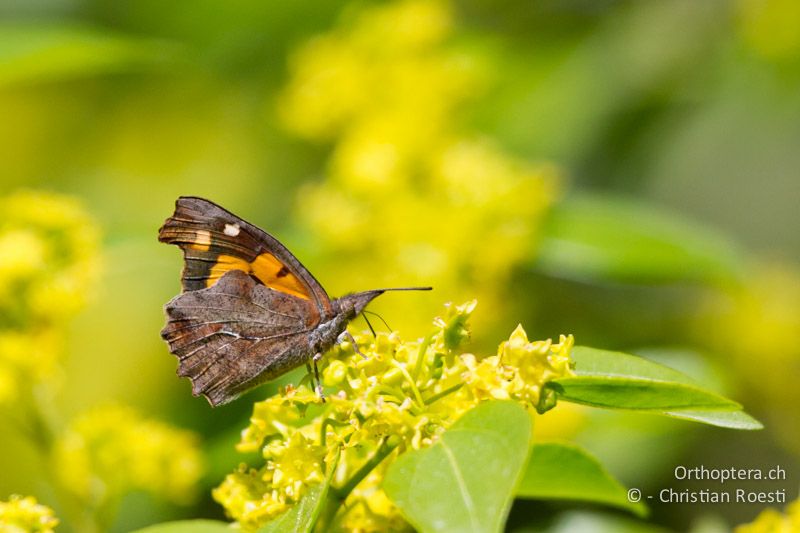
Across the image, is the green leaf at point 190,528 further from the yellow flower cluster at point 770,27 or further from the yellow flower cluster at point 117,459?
the yellow flower cluster at point 770,27

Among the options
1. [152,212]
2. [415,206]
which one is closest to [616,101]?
[415,206]

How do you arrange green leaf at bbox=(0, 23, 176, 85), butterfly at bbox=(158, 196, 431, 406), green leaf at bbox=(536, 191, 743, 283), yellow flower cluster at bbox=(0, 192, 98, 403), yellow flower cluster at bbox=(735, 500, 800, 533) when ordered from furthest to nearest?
green leaf at bbox=(536, 191, 743, 283) → green leaf at bbox=(0, 23, 176, 85) → yellow flower cluster at bbox=(0, 192, 98, 403) → butterfly at bbox=(158, 196, 431, 406) → yellow flower cluster at bbox=(735, 500, 800, 533)

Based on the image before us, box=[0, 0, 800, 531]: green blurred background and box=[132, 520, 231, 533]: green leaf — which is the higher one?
box=[0, 0, 800, 531]: green blurred background

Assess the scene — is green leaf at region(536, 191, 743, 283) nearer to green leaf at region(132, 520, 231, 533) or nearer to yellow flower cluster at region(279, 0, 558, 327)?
yellow flower cluster at region(279, 0, 558, 327)

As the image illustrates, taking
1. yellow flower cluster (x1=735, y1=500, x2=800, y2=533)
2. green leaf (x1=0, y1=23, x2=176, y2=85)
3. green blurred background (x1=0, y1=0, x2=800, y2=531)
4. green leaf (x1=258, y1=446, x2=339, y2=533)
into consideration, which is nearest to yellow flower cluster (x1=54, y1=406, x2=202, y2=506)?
green blurred background (x1=0, y1=0, x2=800, y2=531)

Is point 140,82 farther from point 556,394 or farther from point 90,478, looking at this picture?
point 556,394

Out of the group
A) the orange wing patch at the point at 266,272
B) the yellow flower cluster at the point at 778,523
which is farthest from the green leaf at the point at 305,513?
the yellow flower cluster at the point at 778,523
